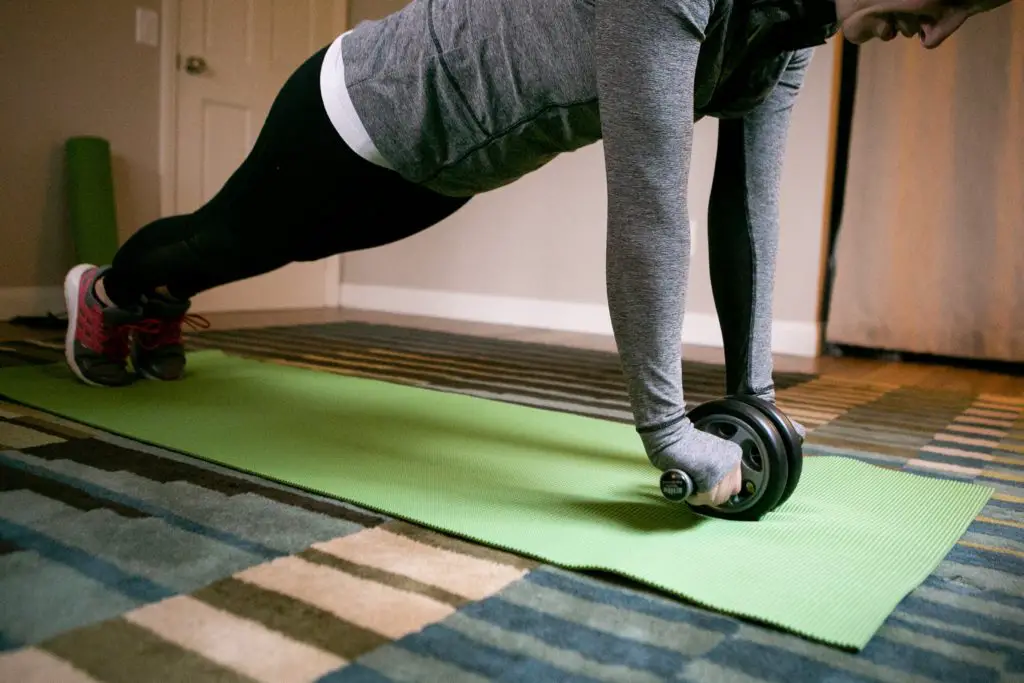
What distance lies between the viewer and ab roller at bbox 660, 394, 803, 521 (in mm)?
903

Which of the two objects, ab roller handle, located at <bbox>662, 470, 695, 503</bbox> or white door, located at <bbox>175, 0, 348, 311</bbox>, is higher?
white door, located at <bbox>175, 0, 348, 311</bbox>

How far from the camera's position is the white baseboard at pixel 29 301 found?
2.72 m

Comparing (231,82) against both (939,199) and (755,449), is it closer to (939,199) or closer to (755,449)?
(939,199)

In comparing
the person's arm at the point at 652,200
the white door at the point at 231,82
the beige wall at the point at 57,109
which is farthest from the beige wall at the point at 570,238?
the person's arm at the point at 652,200

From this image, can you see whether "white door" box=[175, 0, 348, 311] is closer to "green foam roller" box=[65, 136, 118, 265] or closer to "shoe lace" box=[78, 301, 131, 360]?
"green foam roller" box=[65, 136, 118, 265]

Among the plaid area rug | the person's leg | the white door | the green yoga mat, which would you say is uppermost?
the white door

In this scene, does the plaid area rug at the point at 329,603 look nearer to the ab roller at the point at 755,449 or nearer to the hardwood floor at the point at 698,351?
the ab roller at the point at 755,449

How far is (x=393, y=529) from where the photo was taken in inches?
35.6

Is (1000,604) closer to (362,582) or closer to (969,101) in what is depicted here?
(362,582)

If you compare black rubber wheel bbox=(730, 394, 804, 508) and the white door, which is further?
the white door

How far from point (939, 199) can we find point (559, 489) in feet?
7.39

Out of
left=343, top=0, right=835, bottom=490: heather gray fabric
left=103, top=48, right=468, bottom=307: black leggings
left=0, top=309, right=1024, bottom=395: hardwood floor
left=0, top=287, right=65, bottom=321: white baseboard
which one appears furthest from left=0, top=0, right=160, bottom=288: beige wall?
left=343, top=0, right=835, bottom=490: heather gray fabric

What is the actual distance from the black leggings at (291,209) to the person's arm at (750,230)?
40cm

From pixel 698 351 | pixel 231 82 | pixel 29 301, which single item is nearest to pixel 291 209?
pixel 698 351
